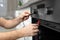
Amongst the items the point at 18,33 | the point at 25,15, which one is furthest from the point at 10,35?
the point at 25,15

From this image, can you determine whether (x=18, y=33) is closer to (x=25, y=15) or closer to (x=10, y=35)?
(x=10, y=35)

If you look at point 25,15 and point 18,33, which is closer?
point 18,33

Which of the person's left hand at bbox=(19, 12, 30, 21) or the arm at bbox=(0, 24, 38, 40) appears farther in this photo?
the person's left hand at bbox=(19, 12, 30, 21)

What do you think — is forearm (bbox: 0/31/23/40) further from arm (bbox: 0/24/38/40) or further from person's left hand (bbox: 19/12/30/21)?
person's left hand (bbox: 19/12/30/21)

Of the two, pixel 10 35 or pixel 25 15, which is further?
pixel 25 15

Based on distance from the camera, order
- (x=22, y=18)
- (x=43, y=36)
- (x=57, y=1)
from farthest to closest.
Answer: (x=22, y=18), (x=43, y=36), (x=57, y=1)

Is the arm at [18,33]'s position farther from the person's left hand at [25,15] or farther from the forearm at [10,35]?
the person's left hand at [25,15]

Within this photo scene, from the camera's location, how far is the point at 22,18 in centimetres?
108

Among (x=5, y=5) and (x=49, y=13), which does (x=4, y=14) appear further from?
(x=49, y=13)

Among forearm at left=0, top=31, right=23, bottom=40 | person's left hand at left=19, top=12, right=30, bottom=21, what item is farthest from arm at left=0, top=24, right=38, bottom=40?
person's left hand at left=19, top=12, right=30, bottom=21

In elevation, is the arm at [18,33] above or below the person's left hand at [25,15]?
below

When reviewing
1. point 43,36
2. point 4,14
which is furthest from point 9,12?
point 43,36

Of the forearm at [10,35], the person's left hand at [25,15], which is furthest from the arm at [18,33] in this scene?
the person's left hand at [25,15]

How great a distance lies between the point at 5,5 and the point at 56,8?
1691mm
